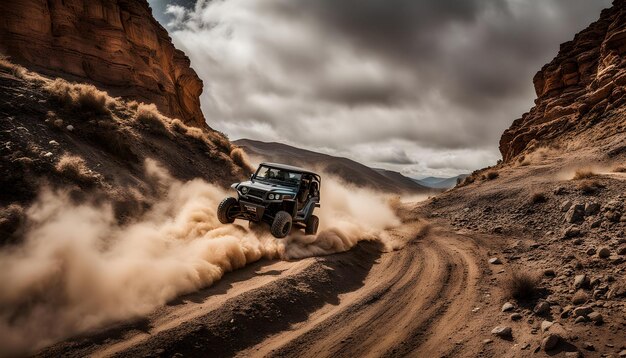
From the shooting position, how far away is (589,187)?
12555mm

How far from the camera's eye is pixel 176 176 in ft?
51.8

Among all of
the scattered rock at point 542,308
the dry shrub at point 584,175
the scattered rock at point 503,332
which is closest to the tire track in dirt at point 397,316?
the scattered rock at point 503,332

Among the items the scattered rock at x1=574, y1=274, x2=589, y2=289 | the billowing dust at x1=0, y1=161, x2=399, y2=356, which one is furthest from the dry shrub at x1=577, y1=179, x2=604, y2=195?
the billowing dust at x1=0, y1=161, x2=399, y2=356

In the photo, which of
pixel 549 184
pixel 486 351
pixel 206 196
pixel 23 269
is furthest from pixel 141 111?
pixel 549 184

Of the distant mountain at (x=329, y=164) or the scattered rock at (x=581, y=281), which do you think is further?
the distant mountain at (x=329, y=164)

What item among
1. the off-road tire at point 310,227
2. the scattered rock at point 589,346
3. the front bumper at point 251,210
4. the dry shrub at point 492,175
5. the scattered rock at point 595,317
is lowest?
the scattered rock at point 589,346

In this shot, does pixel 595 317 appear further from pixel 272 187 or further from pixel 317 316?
pixel 272 187

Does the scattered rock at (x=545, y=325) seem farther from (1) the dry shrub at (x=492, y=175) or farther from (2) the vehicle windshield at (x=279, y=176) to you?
(1) the dry shrub at (x=492, y=175)

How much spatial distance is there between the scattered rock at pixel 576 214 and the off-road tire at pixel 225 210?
10.7m

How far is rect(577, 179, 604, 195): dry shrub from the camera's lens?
40.7 ft

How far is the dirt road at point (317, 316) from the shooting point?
473cm

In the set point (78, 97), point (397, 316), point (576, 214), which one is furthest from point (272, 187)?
point (78, 97)

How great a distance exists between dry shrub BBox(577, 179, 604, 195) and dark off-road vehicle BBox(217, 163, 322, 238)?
10.4 metres

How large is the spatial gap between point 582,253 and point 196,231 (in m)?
10.2
